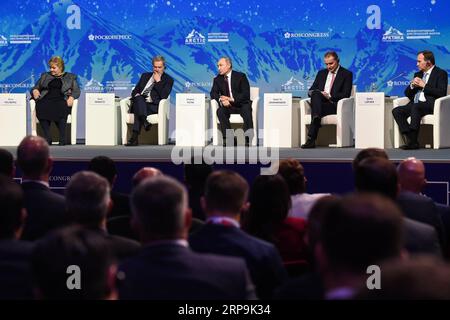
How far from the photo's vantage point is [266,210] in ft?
9.37

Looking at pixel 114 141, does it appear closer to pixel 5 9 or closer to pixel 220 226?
pixel 5 9

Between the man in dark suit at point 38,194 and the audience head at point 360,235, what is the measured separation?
1664mm

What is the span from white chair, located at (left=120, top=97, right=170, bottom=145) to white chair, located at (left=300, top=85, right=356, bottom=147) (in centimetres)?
176

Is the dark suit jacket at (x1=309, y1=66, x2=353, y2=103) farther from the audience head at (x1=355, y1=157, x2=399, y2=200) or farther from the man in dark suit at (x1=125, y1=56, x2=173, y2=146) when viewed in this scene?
the audience head at (x1=355, y1=157, x2=399, y2=200)

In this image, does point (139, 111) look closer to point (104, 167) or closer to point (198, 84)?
point (198, 84)

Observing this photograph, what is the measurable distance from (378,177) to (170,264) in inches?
48.4

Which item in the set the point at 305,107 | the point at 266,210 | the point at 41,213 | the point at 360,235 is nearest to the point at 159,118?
the point at 305,107

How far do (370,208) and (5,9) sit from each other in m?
10.9

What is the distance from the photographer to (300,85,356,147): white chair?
844 centimetres

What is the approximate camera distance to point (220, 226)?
90.9 inches

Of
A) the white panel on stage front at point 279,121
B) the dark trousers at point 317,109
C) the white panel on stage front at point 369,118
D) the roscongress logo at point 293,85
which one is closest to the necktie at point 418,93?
the white panel on stage front at point 369,118

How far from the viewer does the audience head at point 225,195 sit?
7.79 ft

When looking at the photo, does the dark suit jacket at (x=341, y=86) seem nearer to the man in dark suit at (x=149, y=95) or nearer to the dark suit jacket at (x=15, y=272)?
the man in dark suit at (x=149, y=95)
